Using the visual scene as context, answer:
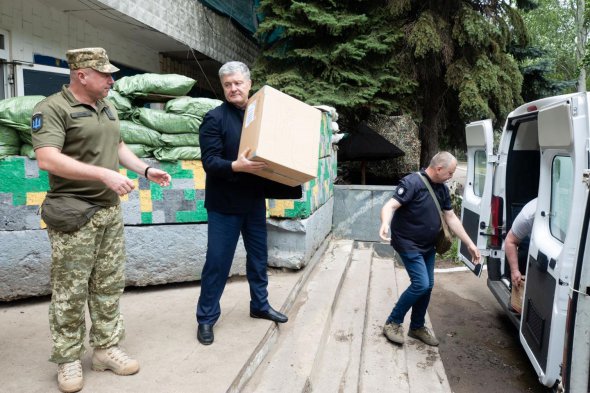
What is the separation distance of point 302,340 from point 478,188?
9.97 ft

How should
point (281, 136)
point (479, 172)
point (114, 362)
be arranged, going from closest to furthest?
point (114, 362)
point (281, 136)
point (479, 172)

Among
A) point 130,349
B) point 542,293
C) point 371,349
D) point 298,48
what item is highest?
point 298,48

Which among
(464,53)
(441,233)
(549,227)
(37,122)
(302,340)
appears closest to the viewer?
(37,122)

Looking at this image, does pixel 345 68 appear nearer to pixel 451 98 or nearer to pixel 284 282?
pixel 451 98

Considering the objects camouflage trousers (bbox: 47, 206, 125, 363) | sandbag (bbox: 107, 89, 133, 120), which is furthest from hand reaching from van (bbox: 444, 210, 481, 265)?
sandbag (bbox: 107, 89, 133, 120)

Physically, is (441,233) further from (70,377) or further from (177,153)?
(70,377)

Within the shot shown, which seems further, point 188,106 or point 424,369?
point 188,106

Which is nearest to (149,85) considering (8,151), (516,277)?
(8,151)

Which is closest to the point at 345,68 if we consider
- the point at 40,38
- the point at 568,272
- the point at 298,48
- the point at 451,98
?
the point at 298,48

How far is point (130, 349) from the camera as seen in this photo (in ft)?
9.59

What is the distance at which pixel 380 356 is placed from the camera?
12.2ft

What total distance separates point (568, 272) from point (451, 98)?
8.51 meters

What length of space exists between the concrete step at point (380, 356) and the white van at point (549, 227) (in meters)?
0.94

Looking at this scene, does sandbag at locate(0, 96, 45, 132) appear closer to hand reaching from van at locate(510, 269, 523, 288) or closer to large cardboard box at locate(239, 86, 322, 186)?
large cardboard box at locate(239, 86, 322, 186)
